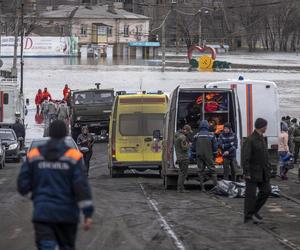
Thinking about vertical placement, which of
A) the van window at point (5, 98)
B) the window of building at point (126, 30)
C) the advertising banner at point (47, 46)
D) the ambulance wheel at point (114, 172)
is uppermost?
the window of building at point (126, 30)

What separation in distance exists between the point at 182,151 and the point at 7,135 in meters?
17.9

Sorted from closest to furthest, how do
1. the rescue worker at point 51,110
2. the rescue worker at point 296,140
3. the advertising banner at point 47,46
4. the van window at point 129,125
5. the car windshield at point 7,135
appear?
the van window at point 129,125
the rescue worker at point 296,140
the car windshield at point 7,135
the rescue worker at point 51,110
the advertising banner at point 47,46

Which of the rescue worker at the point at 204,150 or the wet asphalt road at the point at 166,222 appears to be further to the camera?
the rescue worker at the point at 204,150

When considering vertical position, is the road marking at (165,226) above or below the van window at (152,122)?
below

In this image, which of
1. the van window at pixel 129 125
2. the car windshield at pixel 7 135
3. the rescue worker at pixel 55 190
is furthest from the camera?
the car windshield at pixel 7 135

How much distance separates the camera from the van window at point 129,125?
24953mm

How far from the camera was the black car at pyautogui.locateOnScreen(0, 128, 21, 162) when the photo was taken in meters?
34.2

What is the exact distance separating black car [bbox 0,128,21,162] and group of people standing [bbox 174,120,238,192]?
1540cm

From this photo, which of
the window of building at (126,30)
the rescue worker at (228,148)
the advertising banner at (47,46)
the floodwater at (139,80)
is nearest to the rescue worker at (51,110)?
the floodwater at (139,80)

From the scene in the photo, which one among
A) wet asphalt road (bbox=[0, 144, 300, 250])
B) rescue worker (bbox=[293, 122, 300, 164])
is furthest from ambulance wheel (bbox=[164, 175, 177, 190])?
rescue worker (bbox=[293, 122, 300, 164])

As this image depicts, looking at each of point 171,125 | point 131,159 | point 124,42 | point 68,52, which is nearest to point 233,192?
point 171,125

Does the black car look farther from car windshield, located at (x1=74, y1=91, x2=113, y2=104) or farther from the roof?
the roof

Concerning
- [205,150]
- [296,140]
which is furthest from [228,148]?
[296,140]

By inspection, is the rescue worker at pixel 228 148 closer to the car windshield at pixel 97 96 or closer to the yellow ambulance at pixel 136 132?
the yellow ambulance at pixel 136 132
